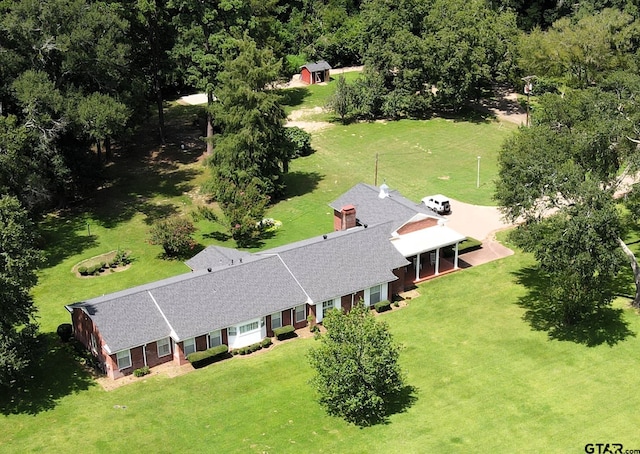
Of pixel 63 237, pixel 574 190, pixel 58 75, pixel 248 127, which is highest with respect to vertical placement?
pixel 58 75

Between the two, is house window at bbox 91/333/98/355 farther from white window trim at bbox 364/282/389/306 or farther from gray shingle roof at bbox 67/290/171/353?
white window trim at bbox 364/282/389/306

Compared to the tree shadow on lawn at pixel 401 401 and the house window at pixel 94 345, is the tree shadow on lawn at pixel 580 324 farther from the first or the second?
the house window at pixel 94 345

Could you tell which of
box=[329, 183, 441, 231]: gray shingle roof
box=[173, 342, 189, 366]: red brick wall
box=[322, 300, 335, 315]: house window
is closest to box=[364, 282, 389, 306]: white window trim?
box=[322, 300, 335, 315]: house window

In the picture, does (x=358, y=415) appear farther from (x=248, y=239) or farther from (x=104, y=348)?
(x=248, y=239)

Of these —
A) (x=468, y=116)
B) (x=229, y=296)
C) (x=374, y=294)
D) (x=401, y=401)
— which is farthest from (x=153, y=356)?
(x=468, y=116)

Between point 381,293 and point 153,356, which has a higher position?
point 381,293

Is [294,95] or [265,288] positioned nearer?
[265,288]

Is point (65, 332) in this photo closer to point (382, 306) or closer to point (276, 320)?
point (276, 320)
